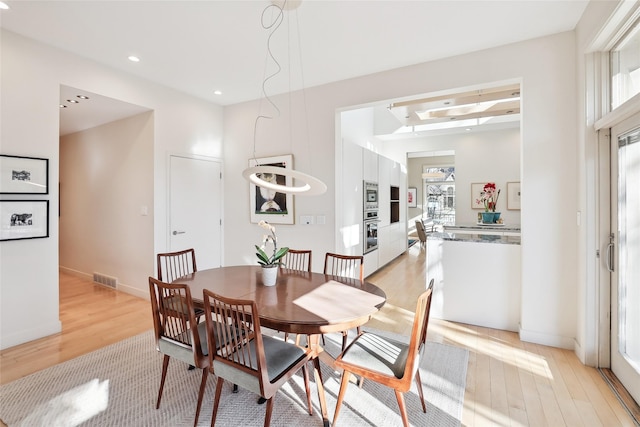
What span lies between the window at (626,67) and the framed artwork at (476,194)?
4167 mm

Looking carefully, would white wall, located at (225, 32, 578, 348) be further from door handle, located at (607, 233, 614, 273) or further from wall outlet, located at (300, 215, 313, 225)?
wall outlet, located at (300, 215, 313, 225)

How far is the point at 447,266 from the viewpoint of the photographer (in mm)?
3445

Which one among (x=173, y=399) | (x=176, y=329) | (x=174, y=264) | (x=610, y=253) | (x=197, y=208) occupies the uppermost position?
(x=197, y=208)

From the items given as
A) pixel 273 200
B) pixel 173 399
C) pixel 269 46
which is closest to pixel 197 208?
pixel 273 200

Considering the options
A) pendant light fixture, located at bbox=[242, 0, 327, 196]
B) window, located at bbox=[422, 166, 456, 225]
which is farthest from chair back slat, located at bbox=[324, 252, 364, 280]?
window, located at bbox=[422, 166, 456, 225]

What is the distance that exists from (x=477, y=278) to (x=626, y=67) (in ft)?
7.01

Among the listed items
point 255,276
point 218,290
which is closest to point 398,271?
point 255,276

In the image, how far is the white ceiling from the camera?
2428 millimetres

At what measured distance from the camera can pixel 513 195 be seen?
19.7ft

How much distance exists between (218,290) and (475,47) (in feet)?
10.8

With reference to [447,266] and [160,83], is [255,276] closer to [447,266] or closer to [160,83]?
[447,266]

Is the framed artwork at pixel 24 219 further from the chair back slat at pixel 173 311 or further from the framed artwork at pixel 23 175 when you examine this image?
the chair back slat at pixel 173 311

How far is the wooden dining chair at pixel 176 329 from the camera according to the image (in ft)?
5.86

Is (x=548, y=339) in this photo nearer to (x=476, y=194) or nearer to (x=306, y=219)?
(x=306, y=219)
